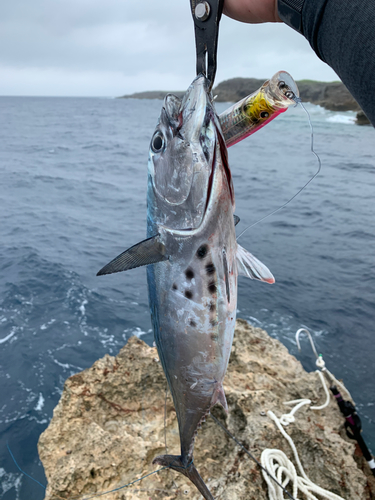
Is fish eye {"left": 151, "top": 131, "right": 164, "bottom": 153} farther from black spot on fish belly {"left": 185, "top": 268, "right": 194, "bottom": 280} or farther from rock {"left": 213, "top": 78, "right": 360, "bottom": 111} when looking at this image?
rock {"left": 213, "top": 78, "right": 360, "bottom": 111}

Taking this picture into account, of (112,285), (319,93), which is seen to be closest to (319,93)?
(319,93)

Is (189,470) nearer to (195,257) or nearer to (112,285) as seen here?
(195,257)

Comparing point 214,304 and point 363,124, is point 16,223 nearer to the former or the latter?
point 214,304

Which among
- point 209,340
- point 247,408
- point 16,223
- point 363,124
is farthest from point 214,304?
point 363,124

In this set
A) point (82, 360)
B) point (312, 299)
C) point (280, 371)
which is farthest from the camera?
point (312, 299)

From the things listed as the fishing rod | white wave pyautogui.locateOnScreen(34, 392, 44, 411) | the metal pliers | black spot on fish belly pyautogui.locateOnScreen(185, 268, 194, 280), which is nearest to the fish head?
the metal pliers

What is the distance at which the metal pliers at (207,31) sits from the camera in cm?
155

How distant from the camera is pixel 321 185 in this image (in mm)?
17812

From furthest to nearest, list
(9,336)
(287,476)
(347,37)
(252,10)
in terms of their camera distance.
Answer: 1. (9,336)
2. (287,476)
3. (252,10)
4. (347,37)

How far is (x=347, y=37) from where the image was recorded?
3.36ft

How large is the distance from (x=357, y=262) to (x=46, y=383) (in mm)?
8053

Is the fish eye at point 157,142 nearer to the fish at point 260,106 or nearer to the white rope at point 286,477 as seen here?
the fish at point 260,106

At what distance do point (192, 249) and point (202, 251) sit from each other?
49 millimetres

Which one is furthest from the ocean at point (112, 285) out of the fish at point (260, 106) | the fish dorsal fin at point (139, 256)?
the fish at point (260, 106)
